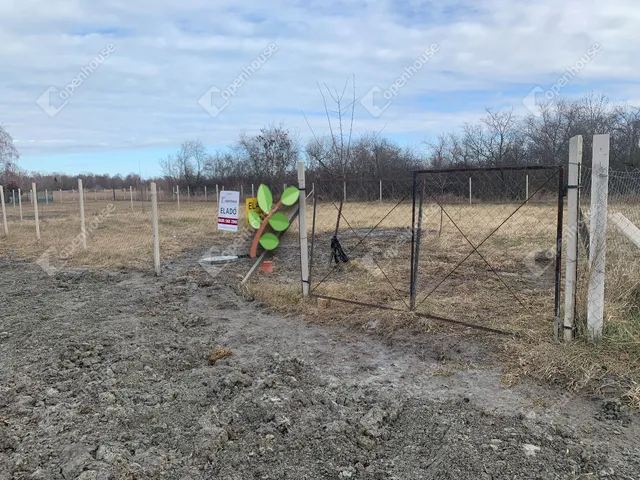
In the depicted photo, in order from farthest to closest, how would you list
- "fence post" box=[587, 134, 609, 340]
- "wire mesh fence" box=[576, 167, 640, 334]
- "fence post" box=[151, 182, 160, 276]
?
"fence post" box=[151, 182, 160, 276] → "wire mesh fence" box=[576, 167, 640, 334] → "fence post" box=[587, 134, 609, 340]

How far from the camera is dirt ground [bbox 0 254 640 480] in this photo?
→ 8.55 feet

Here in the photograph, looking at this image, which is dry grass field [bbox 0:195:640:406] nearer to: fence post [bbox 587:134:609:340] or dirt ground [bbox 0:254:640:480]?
fence post [bbox 587:134:609:340]

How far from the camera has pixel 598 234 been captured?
390cm

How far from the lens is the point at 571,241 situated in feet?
12.9

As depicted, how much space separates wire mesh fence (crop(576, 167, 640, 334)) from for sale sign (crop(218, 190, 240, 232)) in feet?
17.6

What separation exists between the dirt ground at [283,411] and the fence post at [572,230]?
27.7 inches

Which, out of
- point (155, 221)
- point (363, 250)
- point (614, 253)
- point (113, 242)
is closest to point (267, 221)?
point (155, 221)

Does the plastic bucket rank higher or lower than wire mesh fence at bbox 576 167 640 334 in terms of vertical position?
lower

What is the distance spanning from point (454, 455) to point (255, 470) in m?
1.12

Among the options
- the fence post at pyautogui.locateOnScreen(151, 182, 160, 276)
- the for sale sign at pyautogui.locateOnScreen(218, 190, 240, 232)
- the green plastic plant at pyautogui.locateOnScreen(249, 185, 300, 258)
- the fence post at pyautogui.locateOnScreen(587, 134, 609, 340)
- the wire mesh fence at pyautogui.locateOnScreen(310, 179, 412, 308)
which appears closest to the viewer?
the fence post at pyautogui.locateOnScreen(587, 134, 609, 340)

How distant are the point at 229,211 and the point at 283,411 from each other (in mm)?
5581

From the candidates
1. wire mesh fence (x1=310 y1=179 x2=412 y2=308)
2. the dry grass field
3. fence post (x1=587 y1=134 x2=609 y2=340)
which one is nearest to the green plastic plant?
the dry grass field

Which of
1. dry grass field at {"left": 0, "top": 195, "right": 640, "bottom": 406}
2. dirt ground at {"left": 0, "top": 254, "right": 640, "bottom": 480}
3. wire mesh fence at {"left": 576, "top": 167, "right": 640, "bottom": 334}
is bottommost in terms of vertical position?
dirt ground at {"left": 0, "top": 254, "right": 640, "bottom": 480}

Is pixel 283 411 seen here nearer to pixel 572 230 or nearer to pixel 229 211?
pixel 572 230
